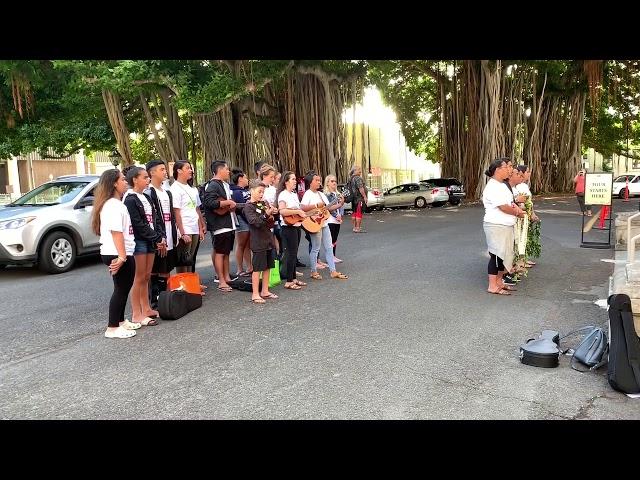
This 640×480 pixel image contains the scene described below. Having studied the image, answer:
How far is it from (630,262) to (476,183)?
63.2 ft

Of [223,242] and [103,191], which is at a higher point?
[103,191]

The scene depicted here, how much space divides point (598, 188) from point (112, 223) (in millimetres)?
8773

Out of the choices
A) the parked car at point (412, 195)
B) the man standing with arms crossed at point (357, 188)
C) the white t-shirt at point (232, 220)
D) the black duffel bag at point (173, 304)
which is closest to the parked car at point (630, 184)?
the parked car at point (412, 195)

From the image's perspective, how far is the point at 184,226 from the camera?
635 cm

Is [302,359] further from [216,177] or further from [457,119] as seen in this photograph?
[457,119]

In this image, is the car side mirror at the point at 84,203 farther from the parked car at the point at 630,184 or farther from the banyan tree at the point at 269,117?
the parked car at the point at 630,184

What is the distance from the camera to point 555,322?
17.2ft

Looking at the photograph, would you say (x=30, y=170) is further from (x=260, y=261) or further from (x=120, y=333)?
(x=120, y=333)

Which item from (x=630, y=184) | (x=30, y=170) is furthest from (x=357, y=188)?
(x=30, y=170)

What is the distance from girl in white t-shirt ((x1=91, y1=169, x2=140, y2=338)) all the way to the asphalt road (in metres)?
0.31

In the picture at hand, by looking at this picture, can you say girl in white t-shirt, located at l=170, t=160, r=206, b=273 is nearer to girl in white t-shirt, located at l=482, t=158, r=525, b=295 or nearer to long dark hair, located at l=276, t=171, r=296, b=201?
long dark hair, located at l=276, t=171, r=296, b=201

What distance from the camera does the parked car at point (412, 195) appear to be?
23.2m

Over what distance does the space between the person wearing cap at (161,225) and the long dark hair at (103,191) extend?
68 cm

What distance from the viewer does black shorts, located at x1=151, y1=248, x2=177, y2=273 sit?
6.10 meters
